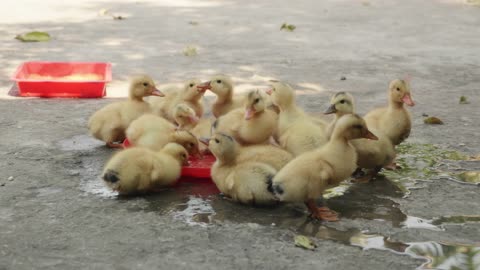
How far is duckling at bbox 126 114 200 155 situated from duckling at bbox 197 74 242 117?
47cm

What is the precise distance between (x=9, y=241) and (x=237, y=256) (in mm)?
955

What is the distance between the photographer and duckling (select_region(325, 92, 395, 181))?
3926 millimetres

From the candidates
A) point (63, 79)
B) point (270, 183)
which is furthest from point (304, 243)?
point (63, 79)

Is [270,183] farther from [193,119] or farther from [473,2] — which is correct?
[473,2]

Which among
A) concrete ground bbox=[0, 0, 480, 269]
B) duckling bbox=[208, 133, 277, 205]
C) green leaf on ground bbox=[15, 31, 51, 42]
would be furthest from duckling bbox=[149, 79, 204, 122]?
green leaf on ground bbox=[15, 31, 51, 42]

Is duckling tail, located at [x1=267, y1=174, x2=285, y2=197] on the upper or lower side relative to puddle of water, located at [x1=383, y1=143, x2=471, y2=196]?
upper

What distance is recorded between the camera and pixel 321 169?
3436 millimetres

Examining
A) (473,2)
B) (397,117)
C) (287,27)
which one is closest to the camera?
(397,117)

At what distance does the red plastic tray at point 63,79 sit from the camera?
561 cm

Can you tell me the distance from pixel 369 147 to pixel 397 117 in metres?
0.43

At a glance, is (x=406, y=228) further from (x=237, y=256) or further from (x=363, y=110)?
(x=363, y=110)

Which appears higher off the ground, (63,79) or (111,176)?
(63,79)

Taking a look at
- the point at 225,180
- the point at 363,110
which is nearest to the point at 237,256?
the point at 225,180

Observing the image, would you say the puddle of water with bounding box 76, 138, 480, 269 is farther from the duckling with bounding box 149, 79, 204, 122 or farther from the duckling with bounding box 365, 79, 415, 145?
the duckling with bounding box 149, 79, 204, 122
